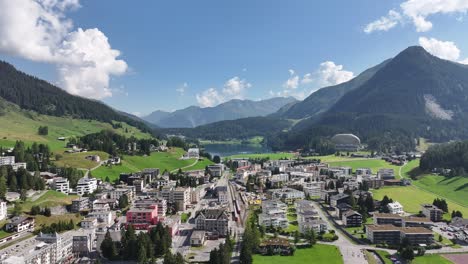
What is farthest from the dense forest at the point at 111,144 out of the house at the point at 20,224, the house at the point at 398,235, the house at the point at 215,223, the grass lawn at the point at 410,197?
the house at the point at 398,235

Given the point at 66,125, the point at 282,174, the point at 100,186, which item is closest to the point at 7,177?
the point at 100,186

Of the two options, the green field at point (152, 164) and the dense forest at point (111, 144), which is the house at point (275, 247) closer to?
the green field at point (152, 164)

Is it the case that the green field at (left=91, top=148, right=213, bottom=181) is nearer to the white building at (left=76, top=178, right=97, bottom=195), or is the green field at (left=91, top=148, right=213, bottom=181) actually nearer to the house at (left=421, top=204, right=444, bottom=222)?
the white building at (left=76, top=178, right=97, bottom=195)

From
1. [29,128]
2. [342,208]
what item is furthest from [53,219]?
[29,128]

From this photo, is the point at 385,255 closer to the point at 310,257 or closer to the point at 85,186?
the point at 310,257

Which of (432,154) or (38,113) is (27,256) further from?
(38,113)

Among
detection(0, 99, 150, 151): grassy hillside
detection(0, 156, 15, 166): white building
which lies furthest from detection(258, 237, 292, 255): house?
detection(0, 99, 150, 151): grassy hillside
